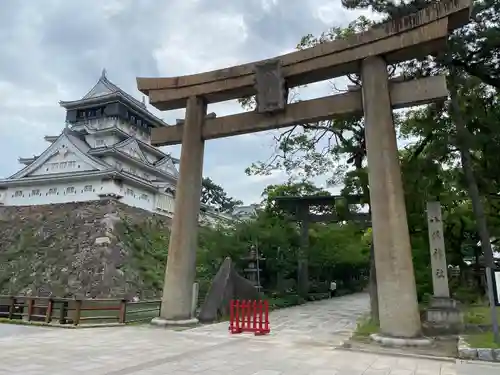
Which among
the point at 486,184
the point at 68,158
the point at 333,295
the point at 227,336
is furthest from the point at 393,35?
the point at 68,158

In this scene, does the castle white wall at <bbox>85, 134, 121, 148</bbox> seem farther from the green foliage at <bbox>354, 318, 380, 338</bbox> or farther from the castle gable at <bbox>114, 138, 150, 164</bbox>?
the green foliage at <bbox>354, 318, 380, 338</bbox>

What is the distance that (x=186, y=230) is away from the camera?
1038cm

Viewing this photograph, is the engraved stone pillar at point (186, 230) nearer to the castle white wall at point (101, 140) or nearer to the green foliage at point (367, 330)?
the green foliage at point (367, 330)

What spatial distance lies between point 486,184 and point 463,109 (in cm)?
227

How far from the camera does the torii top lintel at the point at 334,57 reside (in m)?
8.22

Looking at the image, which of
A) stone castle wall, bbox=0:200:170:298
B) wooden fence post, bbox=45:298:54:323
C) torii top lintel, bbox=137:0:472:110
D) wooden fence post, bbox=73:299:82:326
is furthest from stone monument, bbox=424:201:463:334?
stone castle wall, bbox=0:200:170:298

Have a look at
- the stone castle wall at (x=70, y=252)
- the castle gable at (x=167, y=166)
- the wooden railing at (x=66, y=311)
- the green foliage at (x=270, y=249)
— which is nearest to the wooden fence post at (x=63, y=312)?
the wooden railing at (x=66, y=311)

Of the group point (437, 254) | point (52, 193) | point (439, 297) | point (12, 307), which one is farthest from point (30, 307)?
point (52, 193)

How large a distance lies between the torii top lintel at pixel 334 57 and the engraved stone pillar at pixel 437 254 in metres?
3.86

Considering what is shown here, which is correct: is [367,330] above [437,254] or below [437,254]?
below

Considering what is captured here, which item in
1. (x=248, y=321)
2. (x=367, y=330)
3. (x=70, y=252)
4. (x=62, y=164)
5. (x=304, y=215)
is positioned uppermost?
(x=62, y=164)

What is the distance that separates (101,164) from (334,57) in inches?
889

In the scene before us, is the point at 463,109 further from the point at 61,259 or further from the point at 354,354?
the point at 61,259

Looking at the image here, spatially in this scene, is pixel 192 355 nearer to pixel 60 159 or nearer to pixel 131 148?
pixel 60 159
